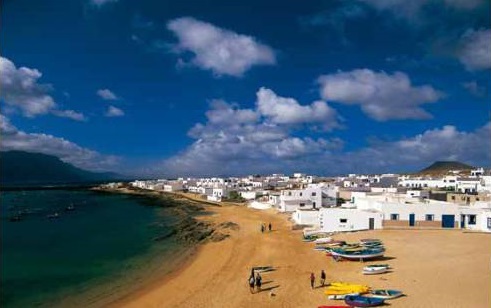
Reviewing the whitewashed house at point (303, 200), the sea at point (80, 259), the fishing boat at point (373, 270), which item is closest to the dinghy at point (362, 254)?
the fishing boat at point (373, 270)

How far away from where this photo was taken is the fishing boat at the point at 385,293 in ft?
Answer: 71.9

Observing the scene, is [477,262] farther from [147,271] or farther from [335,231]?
[147,271]

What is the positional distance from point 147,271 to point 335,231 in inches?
770

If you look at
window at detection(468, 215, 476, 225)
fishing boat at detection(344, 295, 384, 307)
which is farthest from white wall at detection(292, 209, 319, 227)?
fishing boat at detection(344, 295, 384, 307)

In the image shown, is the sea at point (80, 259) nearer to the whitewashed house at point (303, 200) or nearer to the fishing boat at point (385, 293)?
the fishing boat at point (385, 293)

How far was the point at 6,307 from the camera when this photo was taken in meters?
24.9

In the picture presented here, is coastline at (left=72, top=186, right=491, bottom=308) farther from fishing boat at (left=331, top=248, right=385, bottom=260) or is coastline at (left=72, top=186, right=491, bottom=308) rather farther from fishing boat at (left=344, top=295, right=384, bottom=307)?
fishing boat at (left=344, top=295, right=384, bottom=307)

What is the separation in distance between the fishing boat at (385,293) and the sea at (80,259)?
49.3 feet

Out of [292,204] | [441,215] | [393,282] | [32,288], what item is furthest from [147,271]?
[292,204]

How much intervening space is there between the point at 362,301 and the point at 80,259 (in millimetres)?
25557

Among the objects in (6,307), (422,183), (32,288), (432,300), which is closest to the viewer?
(432,300)

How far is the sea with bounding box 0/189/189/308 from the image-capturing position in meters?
26.8

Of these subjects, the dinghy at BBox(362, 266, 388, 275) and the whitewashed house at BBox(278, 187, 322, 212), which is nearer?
the dinghy at BBox(362, 266, 388, 275)

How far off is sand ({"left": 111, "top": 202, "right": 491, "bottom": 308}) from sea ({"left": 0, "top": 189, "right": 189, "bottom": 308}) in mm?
2618
